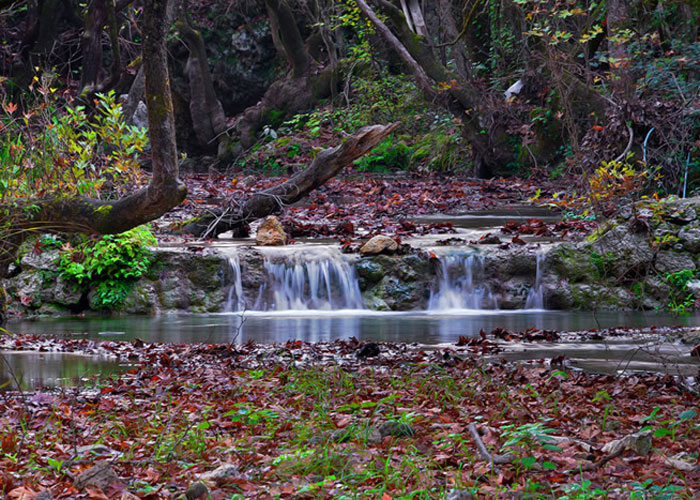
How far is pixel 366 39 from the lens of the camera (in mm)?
26953

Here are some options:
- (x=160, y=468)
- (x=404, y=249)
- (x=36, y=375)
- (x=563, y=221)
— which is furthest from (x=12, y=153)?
(x=563, y=221)

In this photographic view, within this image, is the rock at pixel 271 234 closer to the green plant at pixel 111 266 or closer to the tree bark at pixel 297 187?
the tree bark at pixel 297 187

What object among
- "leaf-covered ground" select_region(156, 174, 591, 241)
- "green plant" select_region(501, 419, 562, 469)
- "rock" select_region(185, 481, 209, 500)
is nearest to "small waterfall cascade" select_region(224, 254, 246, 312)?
"leaf-covered ground" select_region(156, 174, 591, 241)

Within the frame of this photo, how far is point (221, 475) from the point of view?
133 inches

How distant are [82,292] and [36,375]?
17.4 feet

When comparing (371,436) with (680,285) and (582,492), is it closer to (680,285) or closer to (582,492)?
(582,492)

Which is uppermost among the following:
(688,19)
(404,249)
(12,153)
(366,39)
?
(366,39)

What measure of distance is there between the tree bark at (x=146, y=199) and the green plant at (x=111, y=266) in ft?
9.58

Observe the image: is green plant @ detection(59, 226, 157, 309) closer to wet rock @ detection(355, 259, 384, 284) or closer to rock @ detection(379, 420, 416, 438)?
wet rock @ detection(355, 259, 384, 284)

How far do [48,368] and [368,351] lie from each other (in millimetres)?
2627

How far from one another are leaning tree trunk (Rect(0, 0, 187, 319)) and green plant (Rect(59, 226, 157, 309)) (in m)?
2.90

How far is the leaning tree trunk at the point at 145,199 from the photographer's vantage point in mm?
6363

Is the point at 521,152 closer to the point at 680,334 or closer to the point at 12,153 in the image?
the point at 680,334

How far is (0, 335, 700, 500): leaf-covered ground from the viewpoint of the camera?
3.23 m
